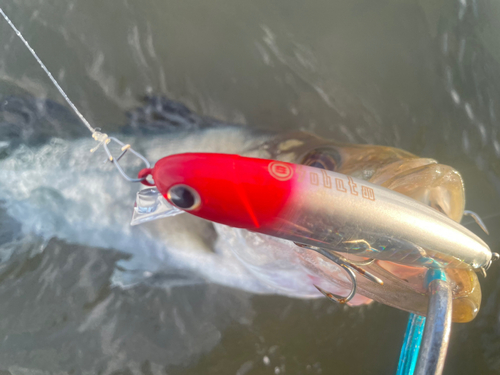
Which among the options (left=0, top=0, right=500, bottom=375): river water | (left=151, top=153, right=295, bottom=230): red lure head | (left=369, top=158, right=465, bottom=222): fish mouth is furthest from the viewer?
(left=0, top=0, right=500, bottom=375): river water

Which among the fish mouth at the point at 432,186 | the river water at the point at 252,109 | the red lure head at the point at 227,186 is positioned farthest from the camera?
the river water at the point at 252,109

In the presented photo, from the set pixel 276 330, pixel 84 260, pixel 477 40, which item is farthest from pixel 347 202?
pixel 477 40

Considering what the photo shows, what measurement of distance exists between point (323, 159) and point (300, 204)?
0.55 meters

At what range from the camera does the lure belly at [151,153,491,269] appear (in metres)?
0.51

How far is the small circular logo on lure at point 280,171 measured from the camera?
1.74ft

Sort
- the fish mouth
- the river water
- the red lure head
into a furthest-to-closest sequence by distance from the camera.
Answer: the river water < the fish mouth < the red lure head

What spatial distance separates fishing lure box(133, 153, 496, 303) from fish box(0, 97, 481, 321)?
35 centimetres

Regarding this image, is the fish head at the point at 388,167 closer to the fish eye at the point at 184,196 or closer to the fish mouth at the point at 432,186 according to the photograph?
the fish mouth at the point at 432,186

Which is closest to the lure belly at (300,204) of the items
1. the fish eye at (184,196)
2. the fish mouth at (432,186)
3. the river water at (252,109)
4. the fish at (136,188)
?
the fish eye at (184,196)

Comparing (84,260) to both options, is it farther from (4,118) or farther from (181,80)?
(181,80)

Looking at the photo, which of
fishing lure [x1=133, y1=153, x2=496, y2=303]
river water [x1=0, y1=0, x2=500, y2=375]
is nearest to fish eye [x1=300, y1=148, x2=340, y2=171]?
river water [x1=0, y1=0, x2=500, y2=375]

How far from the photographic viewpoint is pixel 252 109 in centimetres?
117

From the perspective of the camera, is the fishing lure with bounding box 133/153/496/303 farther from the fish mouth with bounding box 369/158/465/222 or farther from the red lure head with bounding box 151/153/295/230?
the fish mouth with bounding box 369/158/465/222

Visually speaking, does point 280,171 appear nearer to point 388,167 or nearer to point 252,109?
point 388,167
